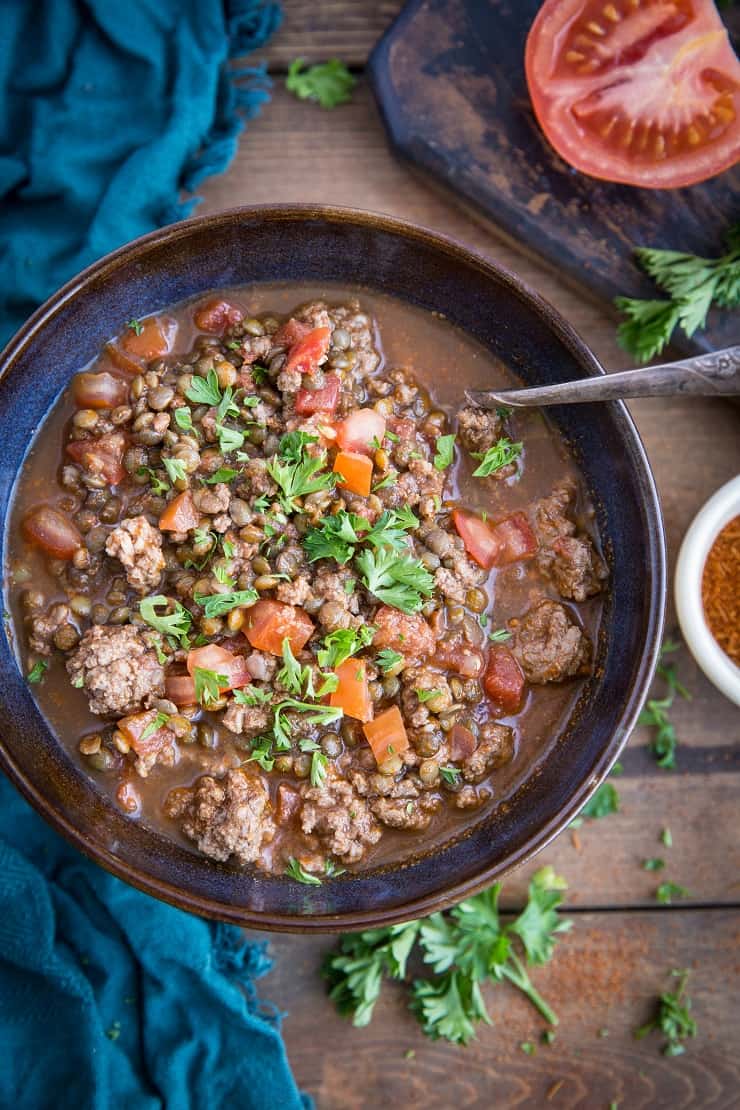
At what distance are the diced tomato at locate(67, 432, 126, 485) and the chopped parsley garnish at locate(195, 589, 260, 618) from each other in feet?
2.30

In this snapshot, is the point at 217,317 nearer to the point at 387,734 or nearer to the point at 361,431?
the point at 361,431

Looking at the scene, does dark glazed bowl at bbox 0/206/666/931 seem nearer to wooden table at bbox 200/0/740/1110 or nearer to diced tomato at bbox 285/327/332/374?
diced tomato at bbox 285/327/332/374

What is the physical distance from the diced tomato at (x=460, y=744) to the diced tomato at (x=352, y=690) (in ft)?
1.40

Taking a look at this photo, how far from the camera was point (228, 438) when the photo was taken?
4145mm

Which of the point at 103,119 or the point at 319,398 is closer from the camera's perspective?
the point at 319,398

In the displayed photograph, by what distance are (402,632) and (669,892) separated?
2.23 m

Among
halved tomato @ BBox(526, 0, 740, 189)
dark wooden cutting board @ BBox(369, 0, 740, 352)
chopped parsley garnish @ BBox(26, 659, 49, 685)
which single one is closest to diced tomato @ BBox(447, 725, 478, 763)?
chopped parsley garnish @ BBox(26, 659, 49, 685)

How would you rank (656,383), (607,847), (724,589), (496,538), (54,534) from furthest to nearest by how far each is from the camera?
(607,847)
(724,589)
(496,538)
(54,534)
(656,383)

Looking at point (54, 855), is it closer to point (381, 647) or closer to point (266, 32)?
point (381, 647)

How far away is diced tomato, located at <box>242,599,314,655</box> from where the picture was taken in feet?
13.4

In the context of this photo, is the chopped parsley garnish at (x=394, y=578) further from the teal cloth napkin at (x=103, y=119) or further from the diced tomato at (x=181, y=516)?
the teal cloth napkin at (x=103, y=119)

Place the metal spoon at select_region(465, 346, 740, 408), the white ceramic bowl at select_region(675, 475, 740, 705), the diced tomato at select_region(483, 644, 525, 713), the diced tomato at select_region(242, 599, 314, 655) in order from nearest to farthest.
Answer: the metal spoon at select_region(465, 346, 740, 408)
the diced tomato at select_region(242, 599, 314, 655)
the diced tomato at select_region(483, 644, 525, 713)
the white ceramic bowl at select_region(675, 475, 740, 705)

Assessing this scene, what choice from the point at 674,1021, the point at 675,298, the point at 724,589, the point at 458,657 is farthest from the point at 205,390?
the point at 674,1021

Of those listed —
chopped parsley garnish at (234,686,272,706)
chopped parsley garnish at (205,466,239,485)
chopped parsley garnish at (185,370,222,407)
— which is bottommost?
chopped parsley garnish at (234,686,272,706)
